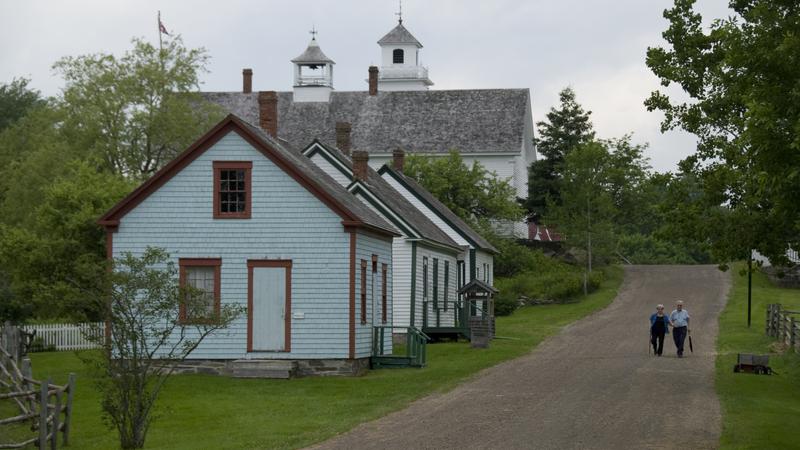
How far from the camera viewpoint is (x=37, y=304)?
143ft

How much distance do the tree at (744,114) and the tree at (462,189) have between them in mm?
31795

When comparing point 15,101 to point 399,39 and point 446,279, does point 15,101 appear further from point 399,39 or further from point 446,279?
point 446,279

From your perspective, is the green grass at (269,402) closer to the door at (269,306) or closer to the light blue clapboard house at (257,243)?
the light blue clapboard house at (257,243)

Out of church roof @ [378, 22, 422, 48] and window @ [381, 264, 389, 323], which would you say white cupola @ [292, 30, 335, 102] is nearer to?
church roof @ [378, 22, 422, 48]

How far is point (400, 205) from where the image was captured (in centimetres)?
4209

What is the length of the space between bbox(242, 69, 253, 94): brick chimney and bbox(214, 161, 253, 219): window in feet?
170

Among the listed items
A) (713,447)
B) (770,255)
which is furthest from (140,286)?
(770,255)

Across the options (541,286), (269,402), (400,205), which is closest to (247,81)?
(541,286)

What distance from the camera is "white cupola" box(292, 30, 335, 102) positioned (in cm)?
8162

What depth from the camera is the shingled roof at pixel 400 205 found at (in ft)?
130

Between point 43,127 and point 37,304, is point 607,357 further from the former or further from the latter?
point 43,127

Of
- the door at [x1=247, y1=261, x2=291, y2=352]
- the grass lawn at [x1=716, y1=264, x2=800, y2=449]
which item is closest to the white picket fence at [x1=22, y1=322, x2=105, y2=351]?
the door at [x1=247, y1=261, x2=291, y2=352]

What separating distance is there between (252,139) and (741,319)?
24101 mm

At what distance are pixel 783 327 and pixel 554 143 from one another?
117ft
